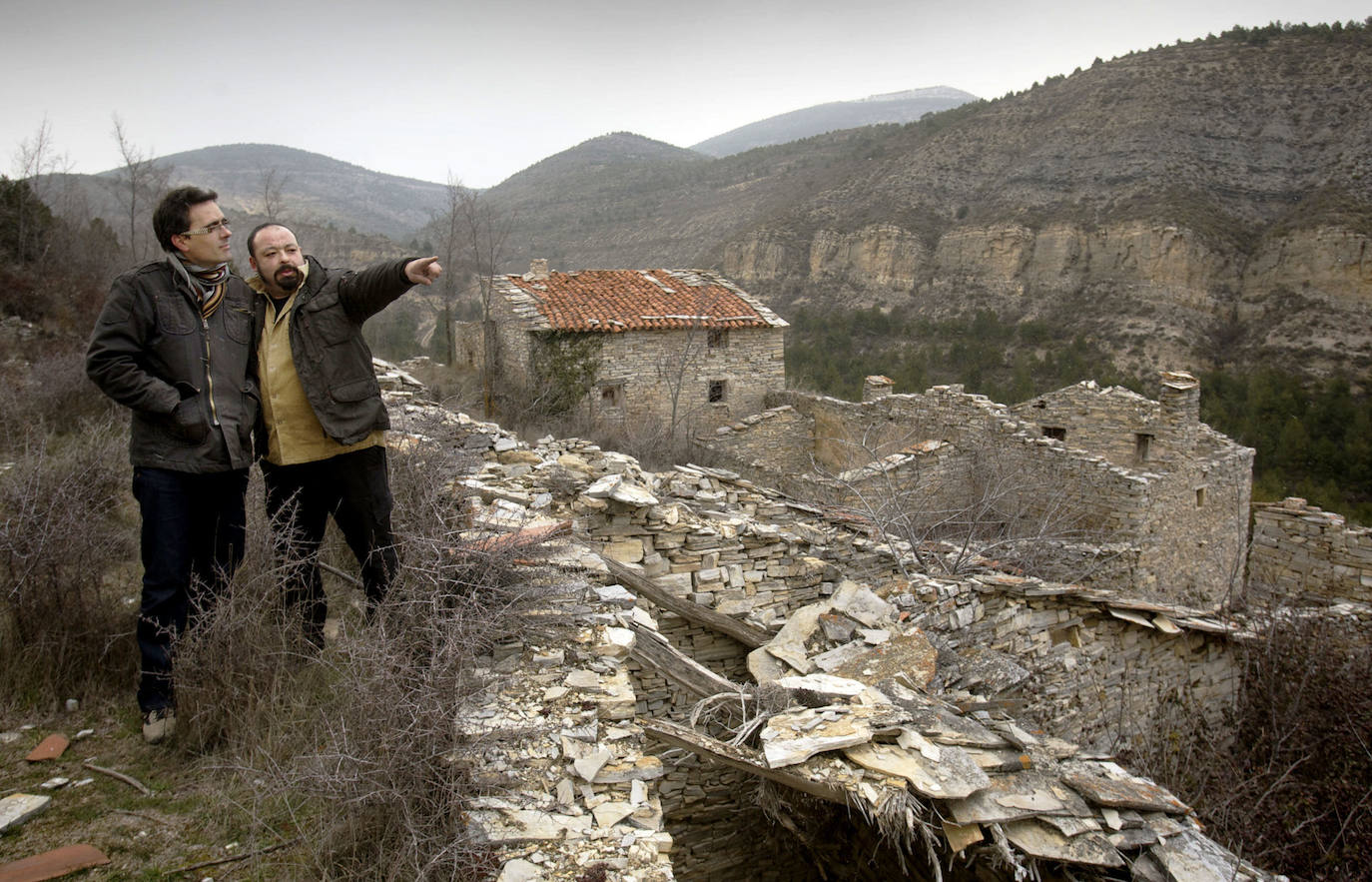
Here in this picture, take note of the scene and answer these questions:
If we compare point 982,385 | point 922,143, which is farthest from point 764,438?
point 922,143

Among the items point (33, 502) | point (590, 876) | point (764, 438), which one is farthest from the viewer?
point (764, 438)

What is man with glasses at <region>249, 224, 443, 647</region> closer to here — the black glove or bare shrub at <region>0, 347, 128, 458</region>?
the black glove

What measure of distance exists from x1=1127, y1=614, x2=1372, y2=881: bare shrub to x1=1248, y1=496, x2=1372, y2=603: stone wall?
4.39 meters

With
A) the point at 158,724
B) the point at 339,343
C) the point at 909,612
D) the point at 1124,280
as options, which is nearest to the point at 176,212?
the point at 339,343

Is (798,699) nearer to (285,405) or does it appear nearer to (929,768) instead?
(929,768)

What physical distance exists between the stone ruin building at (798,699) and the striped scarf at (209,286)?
56.6 inches

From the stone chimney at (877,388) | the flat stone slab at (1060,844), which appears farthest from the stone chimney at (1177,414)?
the flat stone slab at (1060,844)

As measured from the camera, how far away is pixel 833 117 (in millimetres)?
97062

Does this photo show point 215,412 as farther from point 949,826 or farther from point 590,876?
point 949,826

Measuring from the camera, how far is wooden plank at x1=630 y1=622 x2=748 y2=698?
131 inches

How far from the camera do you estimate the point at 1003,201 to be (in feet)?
120

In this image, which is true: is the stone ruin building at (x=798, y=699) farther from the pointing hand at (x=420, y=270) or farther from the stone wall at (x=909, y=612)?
the pointing hand at (x=420, y=270)

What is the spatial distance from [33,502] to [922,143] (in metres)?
47.0

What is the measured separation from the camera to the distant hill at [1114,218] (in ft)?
90.2
